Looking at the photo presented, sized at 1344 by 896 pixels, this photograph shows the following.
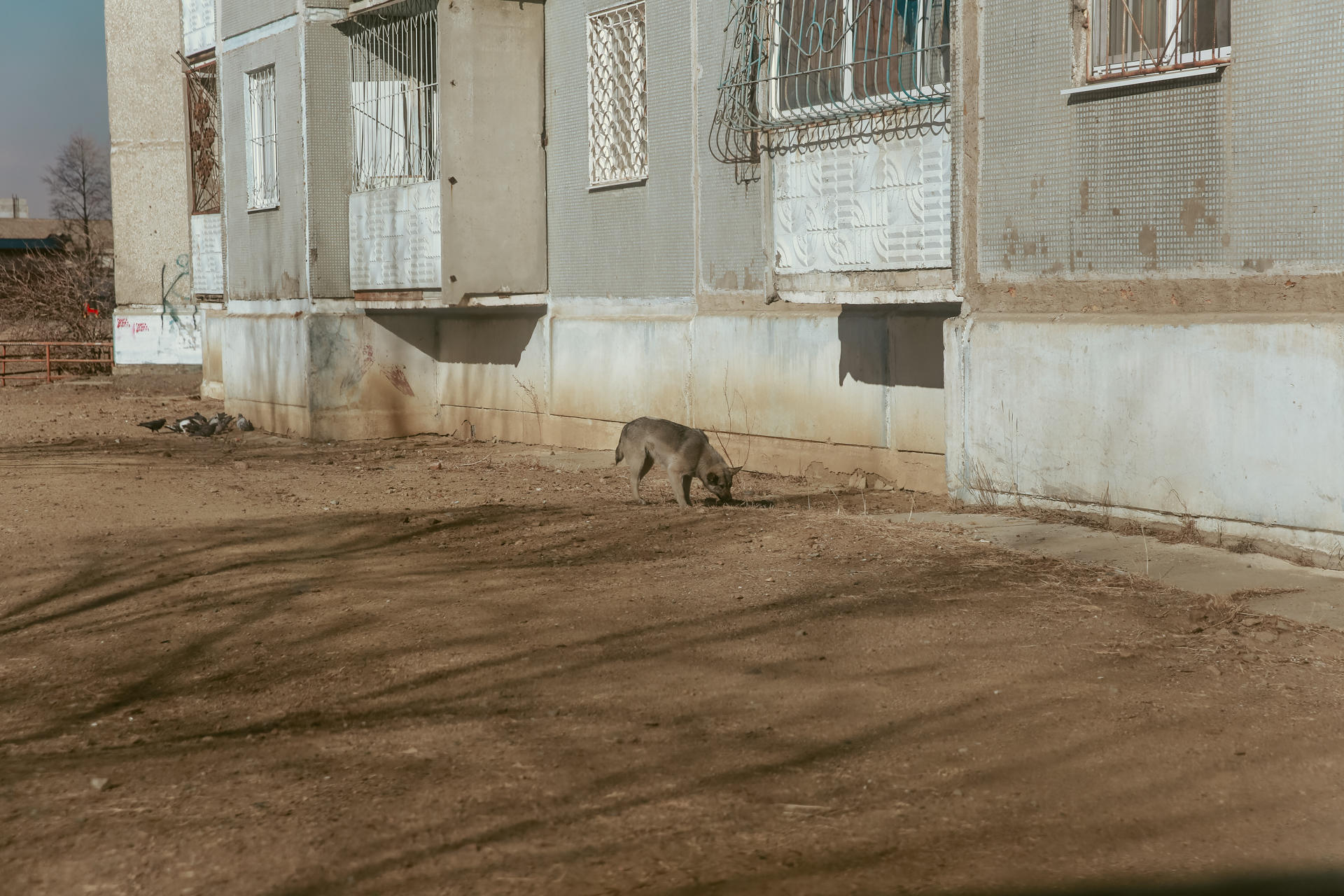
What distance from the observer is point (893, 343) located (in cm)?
1052

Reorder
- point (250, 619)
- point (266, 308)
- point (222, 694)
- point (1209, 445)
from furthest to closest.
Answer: point (266, 308) < point (1209, 445) < point (250, 619) < point (222, 694)

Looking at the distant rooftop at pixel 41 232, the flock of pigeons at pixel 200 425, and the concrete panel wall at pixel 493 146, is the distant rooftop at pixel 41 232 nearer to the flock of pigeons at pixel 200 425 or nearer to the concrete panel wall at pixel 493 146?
the flock of pigeons at pixel 200 425

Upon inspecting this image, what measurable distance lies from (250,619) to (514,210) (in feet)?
26.8

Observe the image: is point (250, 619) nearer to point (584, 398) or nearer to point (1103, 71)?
point (1103, 71)

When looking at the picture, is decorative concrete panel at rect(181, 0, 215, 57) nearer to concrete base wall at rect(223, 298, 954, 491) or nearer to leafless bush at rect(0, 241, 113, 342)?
concrete base wall at rect(223, 298, 954, 491)

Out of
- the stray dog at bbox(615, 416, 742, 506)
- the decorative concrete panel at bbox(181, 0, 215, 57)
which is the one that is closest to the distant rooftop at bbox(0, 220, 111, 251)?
the decorative concrete panel at bbox(181, 0, 215, 57)

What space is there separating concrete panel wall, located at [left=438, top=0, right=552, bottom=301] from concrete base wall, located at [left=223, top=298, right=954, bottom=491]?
72 cm

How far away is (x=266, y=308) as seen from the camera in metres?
17.1

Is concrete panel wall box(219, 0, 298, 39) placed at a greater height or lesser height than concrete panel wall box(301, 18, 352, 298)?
greater

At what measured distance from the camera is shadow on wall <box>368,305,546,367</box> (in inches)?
584

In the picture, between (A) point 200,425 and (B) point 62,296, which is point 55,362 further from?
(A) point 200,425

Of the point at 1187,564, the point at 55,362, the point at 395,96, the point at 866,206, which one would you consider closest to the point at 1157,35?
the point at 866,206

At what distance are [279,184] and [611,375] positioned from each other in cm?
575

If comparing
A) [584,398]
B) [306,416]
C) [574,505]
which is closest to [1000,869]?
[574,505]
